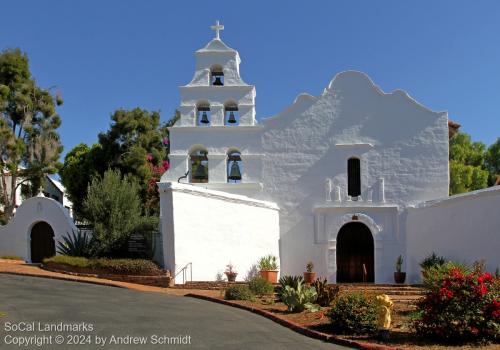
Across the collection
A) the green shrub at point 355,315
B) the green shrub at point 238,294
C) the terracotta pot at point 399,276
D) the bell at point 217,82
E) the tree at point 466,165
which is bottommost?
the terracotta pot at point 399,276

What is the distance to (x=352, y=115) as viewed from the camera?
23.8 metres

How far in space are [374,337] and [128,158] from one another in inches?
1015

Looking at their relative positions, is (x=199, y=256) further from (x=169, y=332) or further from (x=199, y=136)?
(x=169, y=332)

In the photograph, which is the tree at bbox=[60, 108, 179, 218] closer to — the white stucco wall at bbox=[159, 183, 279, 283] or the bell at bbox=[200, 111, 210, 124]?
the bell at bbox=[200, 111, 210, 124]

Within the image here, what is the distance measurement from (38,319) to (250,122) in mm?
14227

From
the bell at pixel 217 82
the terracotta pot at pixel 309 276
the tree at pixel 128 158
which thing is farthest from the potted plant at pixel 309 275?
the tree at pixel 128 158

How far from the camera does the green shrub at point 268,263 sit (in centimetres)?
2170

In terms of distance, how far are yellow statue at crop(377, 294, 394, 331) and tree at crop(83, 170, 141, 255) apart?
40.3 feet

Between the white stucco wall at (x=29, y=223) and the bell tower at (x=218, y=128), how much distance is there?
5.61m

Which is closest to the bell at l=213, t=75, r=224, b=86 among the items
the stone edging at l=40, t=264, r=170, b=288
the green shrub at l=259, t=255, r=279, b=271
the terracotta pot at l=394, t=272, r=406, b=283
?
the green shrub at l=259, t=255, r=279, b=271

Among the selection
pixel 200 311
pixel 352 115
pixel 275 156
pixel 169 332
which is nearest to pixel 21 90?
pixel 275 156

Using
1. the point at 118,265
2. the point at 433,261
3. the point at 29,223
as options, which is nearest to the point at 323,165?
the point at 433,261

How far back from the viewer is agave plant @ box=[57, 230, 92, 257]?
2125 centimetres

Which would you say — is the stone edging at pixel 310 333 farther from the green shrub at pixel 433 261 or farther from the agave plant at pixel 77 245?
the green shrub at pixel 433 261
